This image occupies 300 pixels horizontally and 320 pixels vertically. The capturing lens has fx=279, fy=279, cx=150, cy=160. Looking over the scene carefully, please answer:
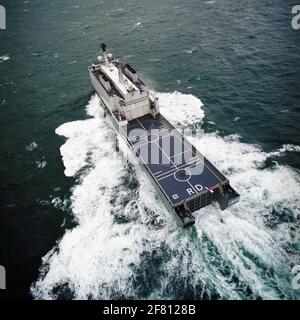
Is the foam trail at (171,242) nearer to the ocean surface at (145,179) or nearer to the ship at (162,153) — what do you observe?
the ocean surface at (145,179)

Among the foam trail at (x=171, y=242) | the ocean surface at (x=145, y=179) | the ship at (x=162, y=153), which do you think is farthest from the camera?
the ship at (x=162, y=153)

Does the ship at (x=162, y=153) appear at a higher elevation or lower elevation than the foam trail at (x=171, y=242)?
higher

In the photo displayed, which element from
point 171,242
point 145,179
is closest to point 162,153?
point 145,179

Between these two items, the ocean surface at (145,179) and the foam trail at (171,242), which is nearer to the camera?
the foam trail at (171,242)

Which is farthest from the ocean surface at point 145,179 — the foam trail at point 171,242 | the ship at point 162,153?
the ship at point 162,153

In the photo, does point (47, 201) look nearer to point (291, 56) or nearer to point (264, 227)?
point (264, 227)

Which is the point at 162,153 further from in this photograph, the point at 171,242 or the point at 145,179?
the point at 171,242
